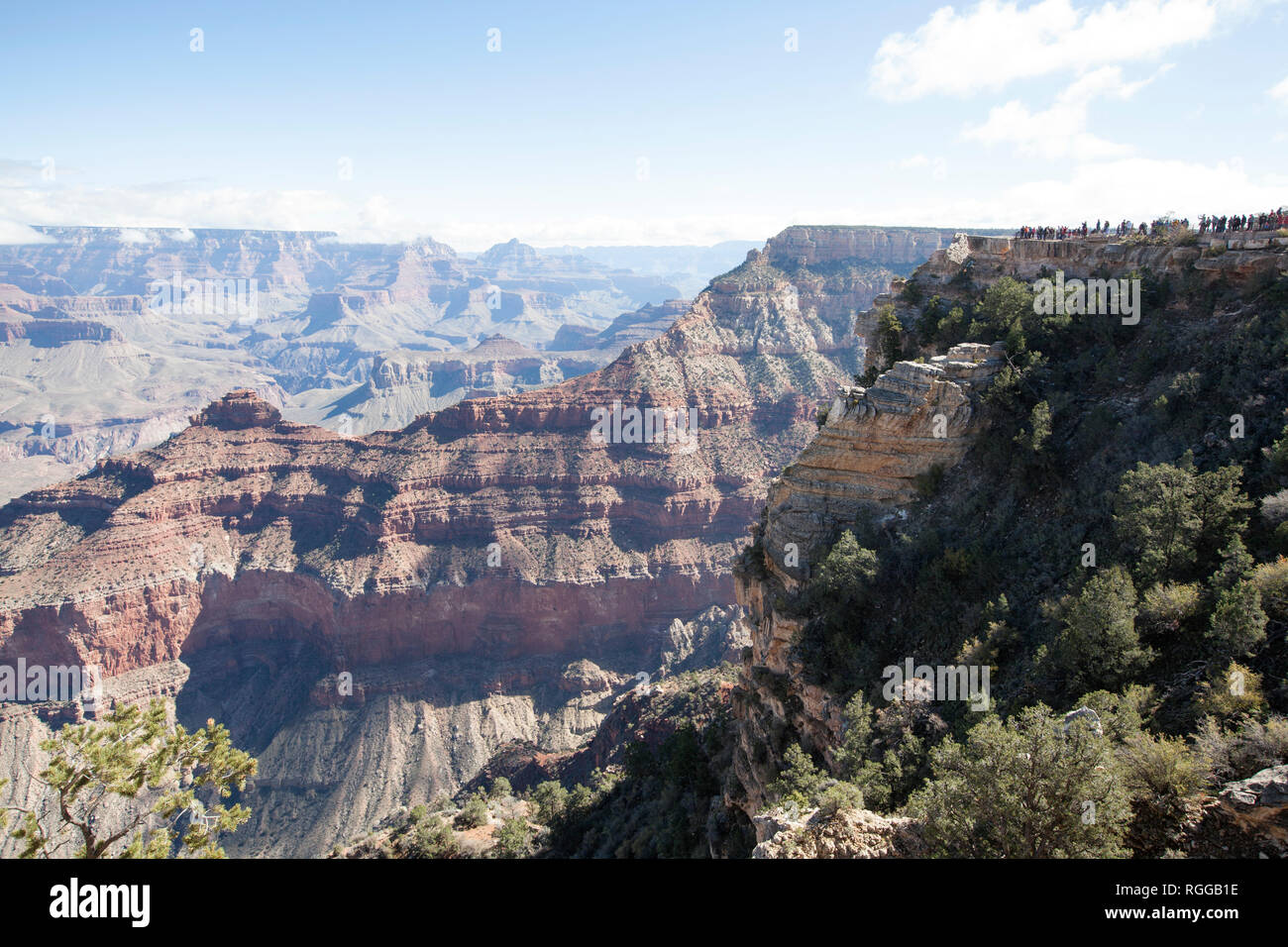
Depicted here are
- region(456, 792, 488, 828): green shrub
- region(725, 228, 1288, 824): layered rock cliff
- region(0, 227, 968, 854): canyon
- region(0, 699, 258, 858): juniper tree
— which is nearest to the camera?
region(0, 699, 258, 858): juniper tree

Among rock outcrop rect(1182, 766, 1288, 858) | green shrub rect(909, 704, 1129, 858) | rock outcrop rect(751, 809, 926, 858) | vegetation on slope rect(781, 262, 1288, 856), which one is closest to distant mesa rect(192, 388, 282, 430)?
vegetation on slope rect(781, 262, 1288, 856)

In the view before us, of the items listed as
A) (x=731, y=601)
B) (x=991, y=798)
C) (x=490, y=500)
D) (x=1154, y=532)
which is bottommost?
(x=731, y=601)

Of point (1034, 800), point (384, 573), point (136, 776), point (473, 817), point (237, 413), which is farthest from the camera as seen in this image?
point (237, 413)

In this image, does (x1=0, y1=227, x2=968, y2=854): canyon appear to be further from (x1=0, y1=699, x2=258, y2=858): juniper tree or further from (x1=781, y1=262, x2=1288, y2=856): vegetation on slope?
(x1=0, y1=699, x2=258, y2=858): juniper tree

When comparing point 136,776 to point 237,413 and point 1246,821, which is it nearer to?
point 1246,821

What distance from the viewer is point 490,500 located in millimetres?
103250

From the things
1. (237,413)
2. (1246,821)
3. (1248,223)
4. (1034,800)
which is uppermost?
(1248,223)

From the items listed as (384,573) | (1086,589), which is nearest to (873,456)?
(1086,589)

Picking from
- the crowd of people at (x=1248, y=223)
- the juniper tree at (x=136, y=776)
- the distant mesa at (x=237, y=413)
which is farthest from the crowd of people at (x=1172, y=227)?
the distant mesa at (x=237, y=413)

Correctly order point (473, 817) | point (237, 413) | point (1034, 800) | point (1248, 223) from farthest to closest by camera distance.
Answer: point (237, 413) → point (473, 817) → point (1248, 223) → point (1034, 800)
